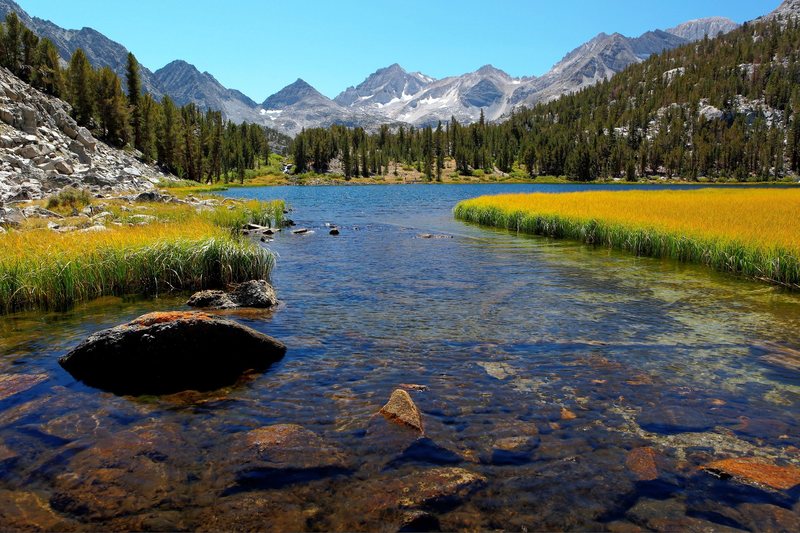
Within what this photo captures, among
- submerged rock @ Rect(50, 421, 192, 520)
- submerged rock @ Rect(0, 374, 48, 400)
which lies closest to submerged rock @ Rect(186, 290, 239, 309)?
submerged rock @ Rect(0, 374, 48, 400)

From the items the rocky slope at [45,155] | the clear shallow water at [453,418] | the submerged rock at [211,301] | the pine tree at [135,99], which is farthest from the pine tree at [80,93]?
the submerged rock at [211,301]

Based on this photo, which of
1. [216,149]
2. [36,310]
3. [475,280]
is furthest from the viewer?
[216,149]

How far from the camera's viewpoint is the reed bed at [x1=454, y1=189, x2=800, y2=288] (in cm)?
2173

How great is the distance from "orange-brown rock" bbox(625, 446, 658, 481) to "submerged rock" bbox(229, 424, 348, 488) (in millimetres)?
4603

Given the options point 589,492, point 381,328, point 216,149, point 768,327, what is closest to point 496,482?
point 589,492

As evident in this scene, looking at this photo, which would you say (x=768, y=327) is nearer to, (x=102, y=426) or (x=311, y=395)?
(x=311, y=395)

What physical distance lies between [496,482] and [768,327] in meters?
13.1

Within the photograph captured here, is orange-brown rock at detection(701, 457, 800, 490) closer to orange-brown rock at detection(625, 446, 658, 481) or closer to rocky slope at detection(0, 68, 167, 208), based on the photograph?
orange-brown rock at detection(625, 446, 658, 481)

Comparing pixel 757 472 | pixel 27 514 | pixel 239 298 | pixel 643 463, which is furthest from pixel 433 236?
pixel 27 514

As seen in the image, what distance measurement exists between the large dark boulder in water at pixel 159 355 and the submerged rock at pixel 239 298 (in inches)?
227

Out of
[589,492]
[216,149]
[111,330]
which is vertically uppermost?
[216,149]

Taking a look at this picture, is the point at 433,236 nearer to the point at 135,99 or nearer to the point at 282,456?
the point at 282,456

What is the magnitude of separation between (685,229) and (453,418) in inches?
999

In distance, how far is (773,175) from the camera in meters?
179
